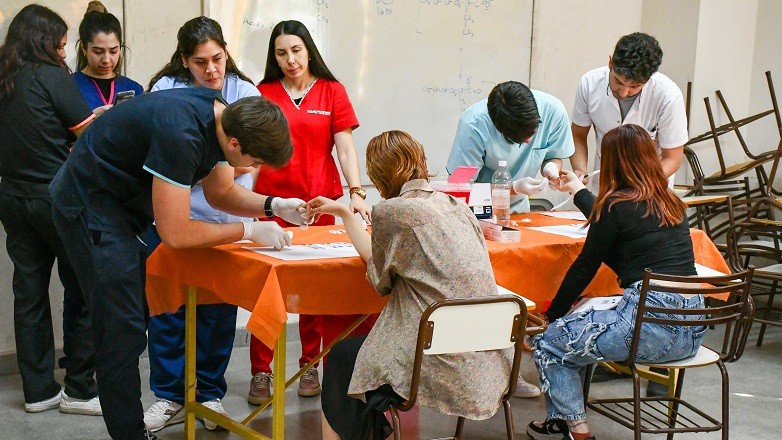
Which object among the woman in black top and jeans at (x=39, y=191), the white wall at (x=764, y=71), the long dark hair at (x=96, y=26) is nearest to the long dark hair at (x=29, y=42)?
the woman in black top and jeans at (x=39, y=191)

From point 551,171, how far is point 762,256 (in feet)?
6.26

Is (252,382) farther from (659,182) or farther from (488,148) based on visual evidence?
(659,182)

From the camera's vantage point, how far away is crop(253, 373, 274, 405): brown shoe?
3627mm

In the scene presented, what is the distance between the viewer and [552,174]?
3.46 metres

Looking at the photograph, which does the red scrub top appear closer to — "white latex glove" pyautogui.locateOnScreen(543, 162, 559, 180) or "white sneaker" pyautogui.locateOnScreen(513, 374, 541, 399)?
"white latex glove" pyautogui.locateOnScreen(543, 162, 559, 180)

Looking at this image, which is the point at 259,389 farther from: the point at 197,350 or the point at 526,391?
the point at 526,391

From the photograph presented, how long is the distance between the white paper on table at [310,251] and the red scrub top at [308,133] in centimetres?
73

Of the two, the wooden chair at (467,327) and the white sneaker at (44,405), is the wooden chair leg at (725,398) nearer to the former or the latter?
the wooden chair at (467,327)

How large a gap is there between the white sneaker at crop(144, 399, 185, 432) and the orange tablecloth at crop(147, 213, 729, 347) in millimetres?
464

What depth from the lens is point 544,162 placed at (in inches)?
149

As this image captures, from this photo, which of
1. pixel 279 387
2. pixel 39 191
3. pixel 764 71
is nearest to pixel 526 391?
pixel 279 387

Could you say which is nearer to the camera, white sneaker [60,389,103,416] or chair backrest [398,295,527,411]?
chair backrest [398,295,527,411]

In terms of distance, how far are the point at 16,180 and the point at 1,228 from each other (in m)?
0.47

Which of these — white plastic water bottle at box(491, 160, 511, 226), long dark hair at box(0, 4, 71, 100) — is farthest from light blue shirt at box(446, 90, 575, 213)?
long dark hair at box(0, 4, 71, 100)
